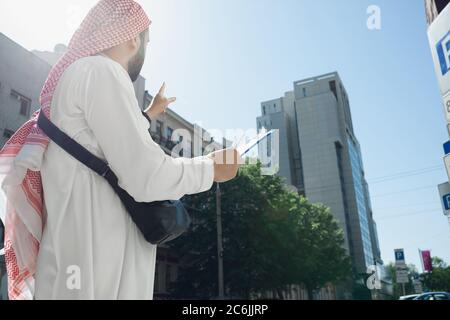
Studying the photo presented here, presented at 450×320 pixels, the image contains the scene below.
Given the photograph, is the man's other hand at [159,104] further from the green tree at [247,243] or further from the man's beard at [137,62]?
the green tree at [247,243]

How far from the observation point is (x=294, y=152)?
115 meters

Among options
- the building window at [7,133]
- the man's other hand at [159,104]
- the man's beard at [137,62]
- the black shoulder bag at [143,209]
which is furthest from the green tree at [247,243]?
the black shoulder bag at [143,209]

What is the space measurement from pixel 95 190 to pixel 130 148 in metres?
0.18

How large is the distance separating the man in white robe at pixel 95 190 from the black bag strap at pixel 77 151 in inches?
1.0

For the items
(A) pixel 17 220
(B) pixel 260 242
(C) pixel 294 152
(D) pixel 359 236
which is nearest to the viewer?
(A) pixel 17 220

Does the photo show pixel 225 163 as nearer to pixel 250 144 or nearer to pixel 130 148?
pixel 250 144

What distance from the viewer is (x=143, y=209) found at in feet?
3.64

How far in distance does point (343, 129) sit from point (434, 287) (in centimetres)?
4858

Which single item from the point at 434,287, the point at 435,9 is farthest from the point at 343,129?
the point at 435,9

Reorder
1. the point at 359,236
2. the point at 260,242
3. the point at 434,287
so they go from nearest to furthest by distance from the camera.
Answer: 1. the point at 260,242
2. the point at 434,287
3. the point at 359,236

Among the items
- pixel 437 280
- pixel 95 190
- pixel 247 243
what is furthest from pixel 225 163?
pixel 437 280

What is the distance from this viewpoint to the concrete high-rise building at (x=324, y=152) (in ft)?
326

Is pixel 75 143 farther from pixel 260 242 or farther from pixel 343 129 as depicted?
pixel 343 129

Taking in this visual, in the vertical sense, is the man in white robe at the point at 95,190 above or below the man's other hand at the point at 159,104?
below
